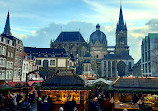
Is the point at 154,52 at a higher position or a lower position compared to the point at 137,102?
higher

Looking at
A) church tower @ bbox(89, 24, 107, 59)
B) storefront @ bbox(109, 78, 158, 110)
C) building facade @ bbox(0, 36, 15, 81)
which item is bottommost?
storefront @ bbox(109, 78, 158, 110)

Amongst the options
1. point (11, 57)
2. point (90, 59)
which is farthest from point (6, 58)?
point (90, 59)

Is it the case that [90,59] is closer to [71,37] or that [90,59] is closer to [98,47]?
[98,47]

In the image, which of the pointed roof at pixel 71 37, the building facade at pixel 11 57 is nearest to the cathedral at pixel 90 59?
the pointed roof at pixel 71 37

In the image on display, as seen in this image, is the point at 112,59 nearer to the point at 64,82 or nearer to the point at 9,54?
the point at 9,54

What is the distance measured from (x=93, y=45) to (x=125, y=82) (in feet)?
324

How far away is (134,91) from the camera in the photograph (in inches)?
677

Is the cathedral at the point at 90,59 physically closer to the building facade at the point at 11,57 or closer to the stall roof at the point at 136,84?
the building facade at the point at 11,57

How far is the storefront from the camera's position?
1716cm

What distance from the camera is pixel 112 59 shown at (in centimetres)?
10388

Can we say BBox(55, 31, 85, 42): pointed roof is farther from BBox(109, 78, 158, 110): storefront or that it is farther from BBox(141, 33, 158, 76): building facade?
BBox(109, 78, 158, 110): storefront

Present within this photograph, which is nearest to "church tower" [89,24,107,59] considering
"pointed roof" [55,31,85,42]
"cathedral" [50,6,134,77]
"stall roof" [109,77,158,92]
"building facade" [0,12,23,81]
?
"cathedral" [50,6,134,77]

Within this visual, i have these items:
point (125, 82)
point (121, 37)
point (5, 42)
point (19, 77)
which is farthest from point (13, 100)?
point (121, 37)

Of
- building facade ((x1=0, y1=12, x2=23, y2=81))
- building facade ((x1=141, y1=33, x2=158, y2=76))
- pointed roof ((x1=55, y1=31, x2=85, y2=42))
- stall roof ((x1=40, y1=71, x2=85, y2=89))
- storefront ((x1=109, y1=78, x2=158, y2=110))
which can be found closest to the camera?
storefront ((x1=109, y1=78, x2=158, y2=110))
